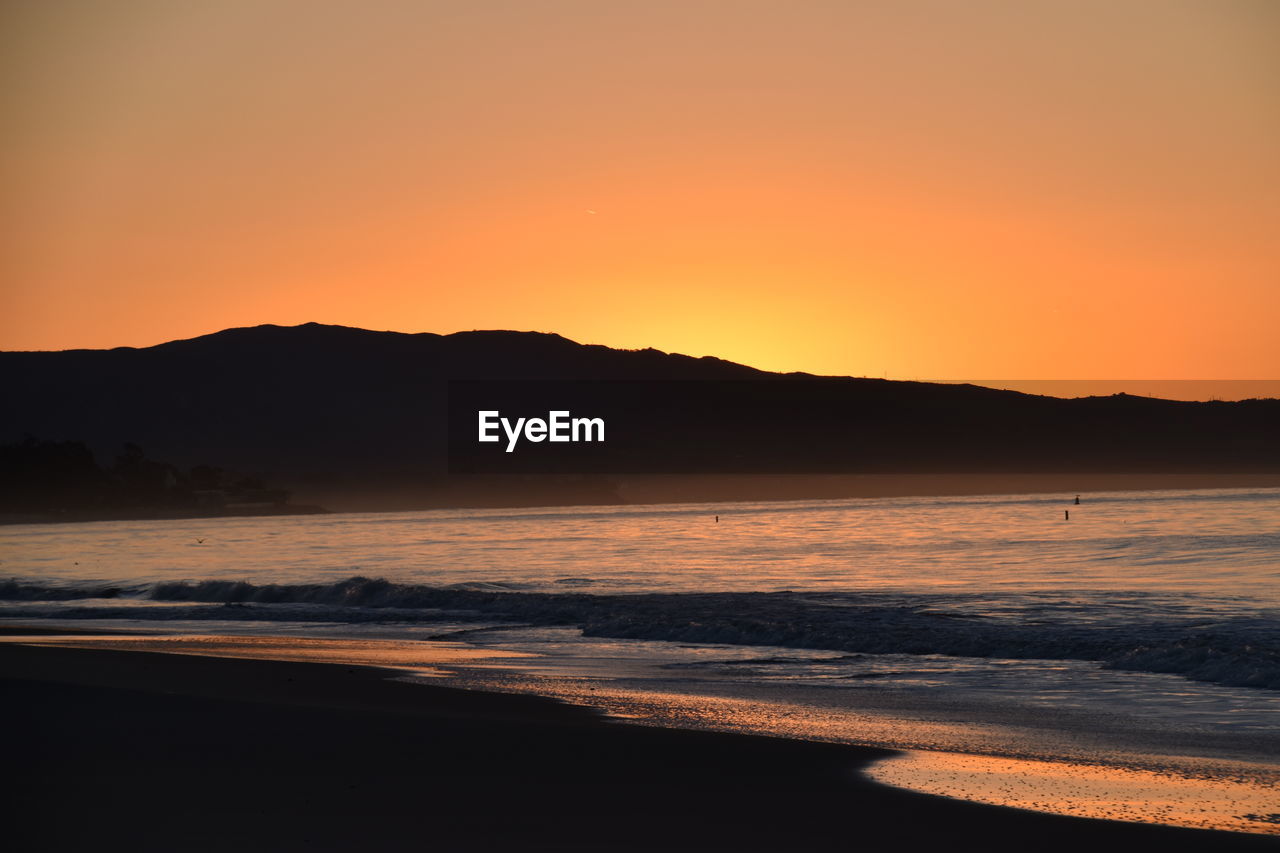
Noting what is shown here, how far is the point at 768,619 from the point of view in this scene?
23.0 meters

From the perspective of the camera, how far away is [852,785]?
956 cm

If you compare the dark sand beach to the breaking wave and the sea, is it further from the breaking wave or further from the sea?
the breaking wave

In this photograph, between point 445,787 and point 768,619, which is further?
point 768,619

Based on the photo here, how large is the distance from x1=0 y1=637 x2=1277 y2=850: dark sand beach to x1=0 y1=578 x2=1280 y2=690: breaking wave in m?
7.92

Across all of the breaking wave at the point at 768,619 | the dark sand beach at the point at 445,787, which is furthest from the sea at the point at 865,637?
the dark sand beach at the point at 445,787

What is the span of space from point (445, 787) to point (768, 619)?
14.2 m

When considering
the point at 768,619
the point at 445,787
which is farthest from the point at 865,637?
the point at 445,787

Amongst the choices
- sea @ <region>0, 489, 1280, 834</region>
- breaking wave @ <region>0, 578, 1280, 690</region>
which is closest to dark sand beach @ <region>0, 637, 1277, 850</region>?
sea @ <region>0, 489, 1280, 834</region>

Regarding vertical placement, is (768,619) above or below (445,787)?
below

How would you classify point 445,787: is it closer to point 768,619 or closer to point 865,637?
point 865,637

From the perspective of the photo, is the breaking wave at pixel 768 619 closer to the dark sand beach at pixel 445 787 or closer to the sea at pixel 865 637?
the sea at pixel 865 637

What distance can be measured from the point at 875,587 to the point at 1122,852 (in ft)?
76.5

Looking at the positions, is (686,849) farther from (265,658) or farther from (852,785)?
(265,658)

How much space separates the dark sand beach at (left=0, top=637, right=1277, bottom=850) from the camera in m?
7.99
